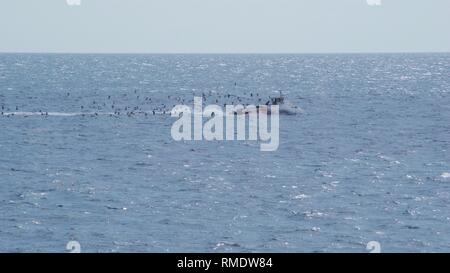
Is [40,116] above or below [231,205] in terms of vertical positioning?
above

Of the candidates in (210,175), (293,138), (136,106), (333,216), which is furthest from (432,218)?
(136,106)

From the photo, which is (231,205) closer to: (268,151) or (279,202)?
(279,202)

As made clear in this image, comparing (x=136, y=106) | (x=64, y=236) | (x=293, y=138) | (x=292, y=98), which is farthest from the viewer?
(x=292, y=98)

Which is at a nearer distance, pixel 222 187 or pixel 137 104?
pixel 222 187

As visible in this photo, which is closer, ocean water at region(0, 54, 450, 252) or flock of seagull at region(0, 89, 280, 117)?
ocean water at region(0, 54, 450, 252)

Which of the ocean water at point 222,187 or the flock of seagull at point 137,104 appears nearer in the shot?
the ocean water at point 222,187

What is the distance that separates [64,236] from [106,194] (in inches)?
496

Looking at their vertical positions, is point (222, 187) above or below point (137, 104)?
below

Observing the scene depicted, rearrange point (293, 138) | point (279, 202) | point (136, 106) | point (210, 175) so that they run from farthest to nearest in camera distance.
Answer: point (136, 106)
point (293, 138)
point (210, 175)
point (279, 202)

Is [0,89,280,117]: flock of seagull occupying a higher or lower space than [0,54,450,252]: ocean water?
higher

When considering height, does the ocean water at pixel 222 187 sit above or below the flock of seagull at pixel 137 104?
below
